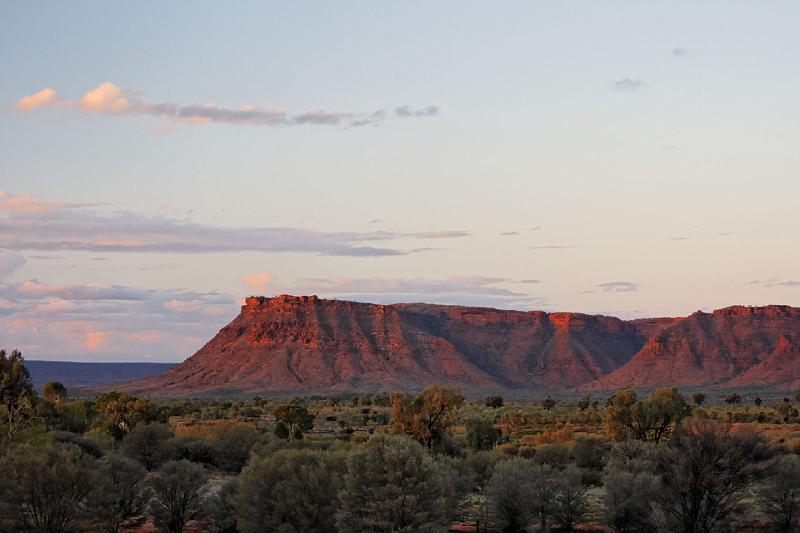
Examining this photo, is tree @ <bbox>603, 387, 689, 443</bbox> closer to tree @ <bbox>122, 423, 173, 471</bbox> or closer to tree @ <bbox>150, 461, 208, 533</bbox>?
tree @ <bbox>122, 423, 173, 471</bbox>

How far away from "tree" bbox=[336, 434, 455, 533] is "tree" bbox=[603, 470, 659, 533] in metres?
7.84

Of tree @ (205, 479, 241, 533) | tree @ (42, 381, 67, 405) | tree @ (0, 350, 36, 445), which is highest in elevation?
tree @ (0, 350, 36, 445)

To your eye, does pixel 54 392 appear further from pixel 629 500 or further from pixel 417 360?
pixel 417 360

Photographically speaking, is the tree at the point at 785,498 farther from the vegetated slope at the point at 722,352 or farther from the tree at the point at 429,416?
the vegetated slope at the point at 722,352

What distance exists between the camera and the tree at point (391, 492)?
98.2ft

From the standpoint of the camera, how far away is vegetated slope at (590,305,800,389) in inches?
6816

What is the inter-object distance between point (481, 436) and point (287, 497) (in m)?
31.5

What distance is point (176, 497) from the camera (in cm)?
3666

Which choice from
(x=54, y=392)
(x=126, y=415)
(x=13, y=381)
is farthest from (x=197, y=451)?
(x=54, y=392)

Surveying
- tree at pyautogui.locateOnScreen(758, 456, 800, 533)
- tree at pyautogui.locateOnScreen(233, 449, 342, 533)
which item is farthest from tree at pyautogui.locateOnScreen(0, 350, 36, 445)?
tree at pyautogui.locateOnScreen(758, 456, 800, 533)

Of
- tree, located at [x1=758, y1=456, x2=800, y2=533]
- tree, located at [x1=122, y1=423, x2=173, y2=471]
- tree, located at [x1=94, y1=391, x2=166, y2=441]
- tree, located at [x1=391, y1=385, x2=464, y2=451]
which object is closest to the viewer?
tree, located at [x1=758, y1=456, x2=800, y2=533]

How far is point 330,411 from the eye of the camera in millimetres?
104938

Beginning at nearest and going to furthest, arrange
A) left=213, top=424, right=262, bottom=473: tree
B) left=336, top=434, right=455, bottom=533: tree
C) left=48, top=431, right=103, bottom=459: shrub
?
left=336, top=434, right=455, bottom=533: tree → left=48, top=431, right=103, bottom=459: shrub → left=213, top=424, right=262, bottom=473: tree

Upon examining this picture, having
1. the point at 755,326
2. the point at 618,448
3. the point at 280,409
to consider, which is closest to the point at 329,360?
the point at 755,326
